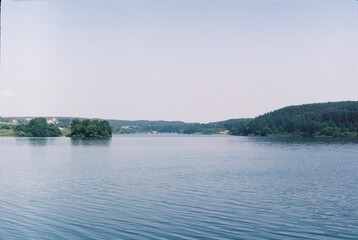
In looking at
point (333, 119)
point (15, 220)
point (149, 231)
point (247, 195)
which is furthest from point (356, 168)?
point (333, 119)

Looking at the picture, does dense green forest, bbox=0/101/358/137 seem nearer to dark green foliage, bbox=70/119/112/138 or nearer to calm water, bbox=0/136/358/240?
dark green foliage, bbox=70/119/112/138

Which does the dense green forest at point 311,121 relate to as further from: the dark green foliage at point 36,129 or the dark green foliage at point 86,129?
the dark green foliage at point 36,129

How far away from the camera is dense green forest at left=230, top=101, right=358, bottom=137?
15238cm

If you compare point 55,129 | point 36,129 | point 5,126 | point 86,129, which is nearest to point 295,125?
Answer: point 86,129

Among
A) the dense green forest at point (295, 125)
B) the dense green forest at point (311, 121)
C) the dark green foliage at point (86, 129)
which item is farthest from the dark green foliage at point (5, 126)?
the dense green forest at point (311, 121)

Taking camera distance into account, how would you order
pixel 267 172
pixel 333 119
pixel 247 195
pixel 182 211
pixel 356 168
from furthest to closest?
pixel 333 119, pixel 356 168, pixel 267 172, pixel 247 195, pixel 182 211

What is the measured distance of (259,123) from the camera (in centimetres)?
18400

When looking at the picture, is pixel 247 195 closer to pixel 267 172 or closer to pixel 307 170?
pixel 267 172

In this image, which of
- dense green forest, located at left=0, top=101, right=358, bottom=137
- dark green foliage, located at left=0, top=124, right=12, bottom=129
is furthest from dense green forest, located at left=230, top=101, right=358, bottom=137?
dark green foliage, located at left=0, top=124, right=12, bottom=129

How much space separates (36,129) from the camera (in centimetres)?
15075

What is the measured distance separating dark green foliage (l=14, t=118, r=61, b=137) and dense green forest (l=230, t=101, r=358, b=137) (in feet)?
284

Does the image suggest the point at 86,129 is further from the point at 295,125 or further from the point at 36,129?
the point at 295,125

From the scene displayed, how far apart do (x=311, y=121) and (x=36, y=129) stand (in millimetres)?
102094

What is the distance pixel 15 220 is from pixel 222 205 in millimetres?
9637
